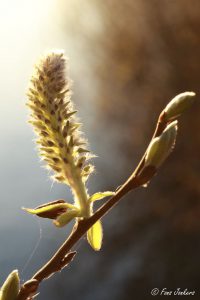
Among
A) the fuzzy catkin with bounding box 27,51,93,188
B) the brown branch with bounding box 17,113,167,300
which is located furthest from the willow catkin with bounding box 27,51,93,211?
the brown branch with bounding box 17,113,167,300

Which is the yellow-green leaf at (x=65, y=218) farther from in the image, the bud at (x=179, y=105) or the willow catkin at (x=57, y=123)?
the bud at (x=179, y=105)

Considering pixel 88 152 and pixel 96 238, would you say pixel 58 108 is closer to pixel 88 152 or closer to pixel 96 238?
pixel 88 152

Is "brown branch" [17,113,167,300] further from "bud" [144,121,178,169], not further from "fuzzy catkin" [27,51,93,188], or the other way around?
"fuzzy catkin" [27,51,93,188]

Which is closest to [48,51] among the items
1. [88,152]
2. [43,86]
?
[43,86]

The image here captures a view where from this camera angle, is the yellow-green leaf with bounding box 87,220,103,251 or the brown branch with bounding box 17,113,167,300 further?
the yellow-green leaf with bounding box 87,220,103,251

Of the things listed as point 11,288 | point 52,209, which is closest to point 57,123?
point 52,209

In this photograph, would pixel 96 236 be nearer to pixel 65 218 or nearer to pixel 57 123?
pixel 65 218

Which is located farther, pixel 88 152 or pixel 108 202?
pixel 88 152
